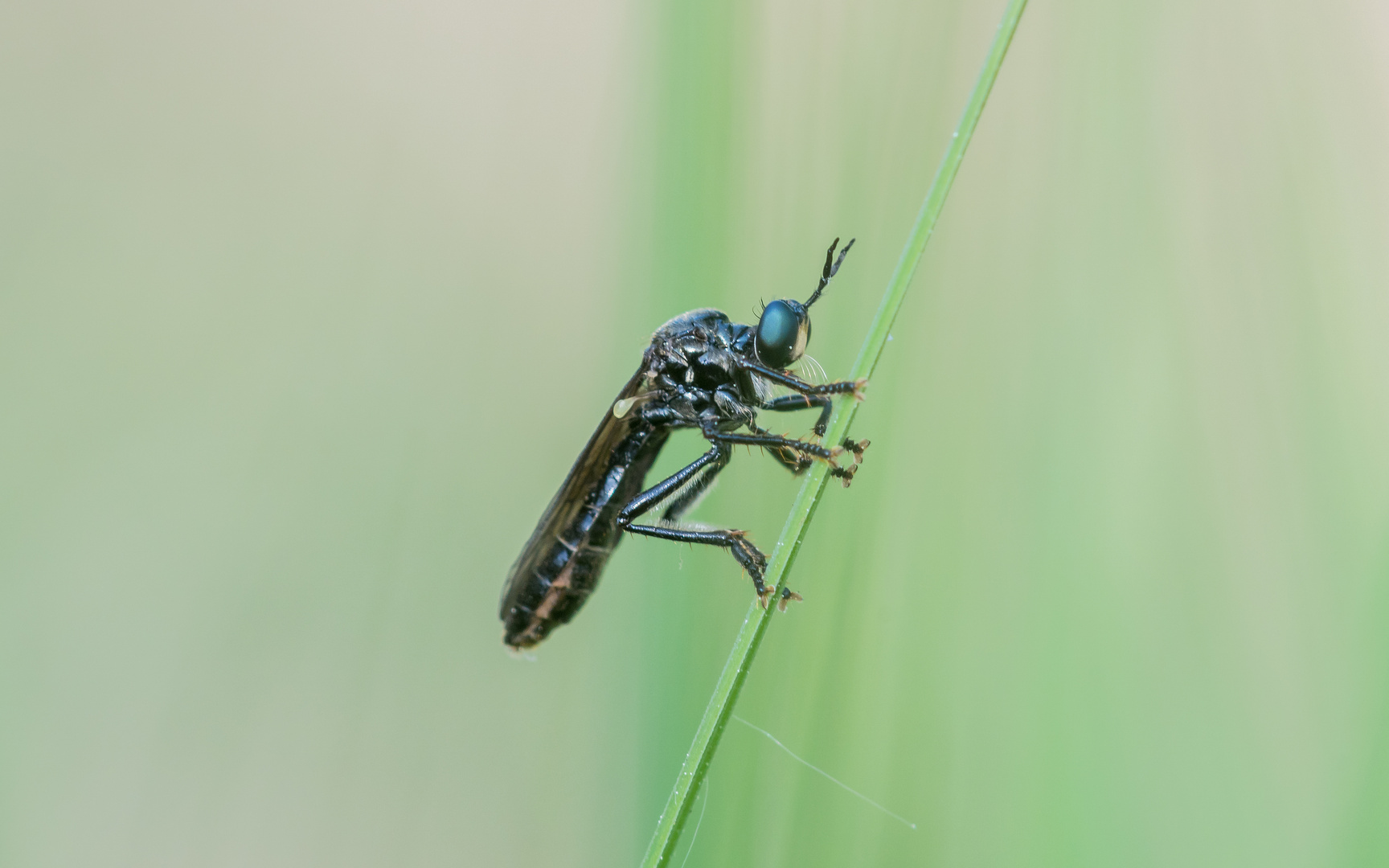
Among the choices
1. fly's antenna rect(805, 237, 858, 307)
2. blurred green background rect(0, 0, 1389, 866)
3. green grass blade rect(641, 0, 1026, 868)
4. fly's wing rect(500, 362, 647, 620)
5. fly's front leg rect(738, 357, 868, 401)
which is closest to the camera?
green grass blade rect(641, 0, 1026, 868)

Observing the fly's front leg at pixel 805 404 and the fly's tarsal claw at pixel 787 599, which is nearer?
the fly's tarsal claw at pixel 787 599

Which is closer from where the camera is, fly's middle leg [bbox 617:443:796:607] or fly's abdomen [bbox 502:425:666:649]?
fly's middle leg [bbox 617:443:796:607]

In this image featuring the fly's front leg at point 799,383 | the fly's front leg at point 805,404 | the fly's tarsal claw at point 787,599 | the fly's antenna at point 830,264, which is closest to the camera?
the fly's tarsal claw at point 787,599

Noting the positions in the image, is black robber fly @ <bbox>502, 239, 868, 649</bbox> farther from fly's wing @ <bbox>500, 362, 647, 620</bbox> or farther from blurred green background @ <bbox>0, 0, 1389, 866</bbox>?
blurred green background @ <bbox>0, 0, 1389, 866</bbox>

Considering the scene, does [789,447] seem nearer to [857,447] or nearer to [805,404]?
[857,447]

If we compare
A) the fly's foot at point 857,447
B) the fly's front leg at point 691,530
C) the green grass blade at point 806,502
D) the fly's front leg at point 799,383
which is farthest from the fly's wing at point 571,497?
the green grass blade at point 806,502

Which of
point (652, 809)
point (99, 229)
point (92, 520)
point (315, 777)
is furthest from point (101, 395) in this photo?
point (652, 809)

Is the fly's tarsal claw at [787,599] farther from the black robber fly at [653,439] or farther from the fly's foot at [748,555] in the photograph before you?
the black robber fly at [653,439]

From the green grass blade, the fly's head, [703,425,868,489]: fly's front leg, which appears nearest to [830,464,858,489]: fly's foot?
[703,425,868,489]: fly's front leg
